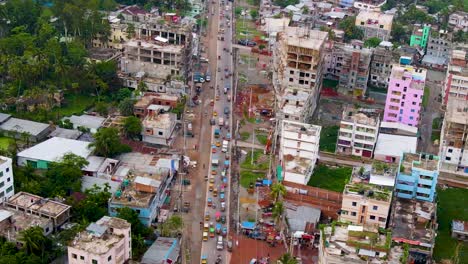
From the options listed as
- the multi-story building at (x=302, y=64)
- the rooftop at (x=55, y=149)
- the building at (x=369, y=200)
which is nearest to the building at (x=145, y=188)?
the rooftop at (x=55, y=149)

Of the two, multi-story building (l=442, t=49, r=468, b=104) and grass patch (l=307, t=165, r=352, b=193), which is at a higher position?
multi-story building (l=442, t=49, r=468, b=104)

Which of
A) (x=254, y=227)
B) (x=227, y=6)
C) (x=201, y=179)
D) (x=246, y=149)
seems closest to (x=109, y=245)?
(x=254, y=227)

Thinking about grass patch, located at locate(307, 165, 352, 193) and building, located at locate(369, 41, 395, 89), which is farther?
building, located at locate(369, 41, 395, 89)

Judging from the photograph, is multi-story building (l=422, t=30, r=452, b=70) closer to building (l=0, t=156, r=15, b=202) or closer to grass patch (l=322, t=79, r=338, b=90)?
grass patch (l=322, t=79, r=338, b=90)

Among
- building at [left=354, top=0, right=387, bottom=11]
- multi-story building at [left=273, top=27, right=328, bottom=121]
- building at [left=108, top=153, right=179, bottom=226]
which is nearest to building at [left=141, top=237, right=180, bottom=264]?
building at [left=108, top=153, right=179, bottom=226]

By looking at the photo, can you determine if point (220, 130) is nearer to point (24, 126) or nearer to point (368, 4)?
point (24, 126)

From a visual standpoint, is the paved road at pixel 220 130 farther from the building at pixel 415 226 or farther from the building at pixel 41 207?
the building at pixel 415 226

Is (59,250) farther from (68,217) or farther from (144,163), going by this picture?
(144,163)
